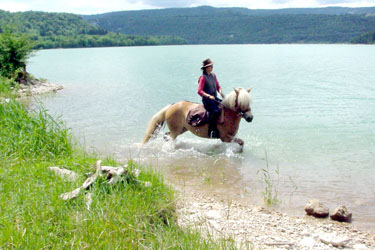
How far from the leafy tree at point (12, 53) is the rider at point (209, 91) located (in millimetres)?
15501

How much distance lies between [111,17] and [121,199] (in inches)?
8059

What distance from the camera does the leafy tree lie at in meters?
21.2

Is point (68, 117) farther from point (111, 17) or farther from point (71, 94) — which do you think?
point (111, 17)

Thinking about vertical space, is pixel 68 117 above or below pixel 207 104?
below

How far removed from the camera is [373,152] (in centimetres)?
988

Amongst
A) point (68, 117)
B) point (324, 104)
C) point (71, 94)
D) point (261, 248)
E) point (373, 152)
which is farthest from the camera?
point (71, 94)

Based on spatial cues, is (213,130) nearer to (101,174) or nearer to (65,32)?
(101,174)

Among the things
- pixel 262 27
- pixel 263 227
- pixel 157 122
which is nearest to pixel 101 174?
pixel 263 227

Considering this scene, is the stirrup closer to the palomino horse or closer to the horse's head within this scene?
the palomino horse

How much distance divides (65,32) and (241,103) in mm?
106060

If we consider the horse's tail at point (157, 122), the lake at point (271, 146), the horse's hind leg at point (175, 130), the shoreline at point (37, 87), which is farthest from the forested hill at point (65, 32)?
the horse's hind leg at point (175, 130)

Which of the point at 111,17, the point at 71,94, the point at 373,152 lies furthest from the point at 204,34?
the point at 373,152

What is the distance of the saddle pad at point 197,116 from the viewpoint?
910cm

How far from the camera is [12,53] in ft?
70.3
